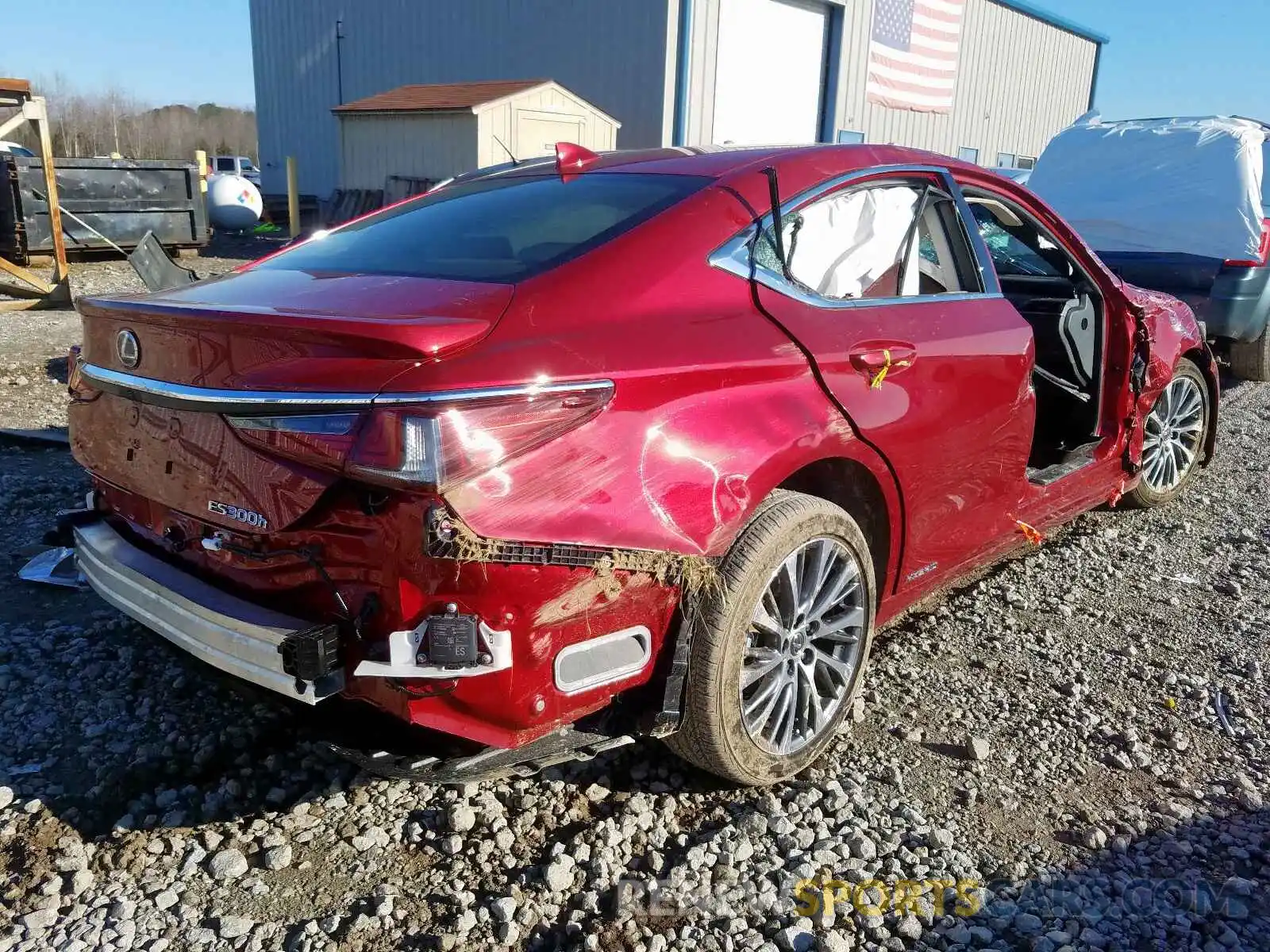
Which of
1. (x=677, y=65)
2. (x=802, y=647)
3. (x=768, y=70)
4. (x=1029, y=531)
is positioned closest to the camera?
(x=802, y=647)

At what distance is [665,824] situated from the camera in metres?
2.56

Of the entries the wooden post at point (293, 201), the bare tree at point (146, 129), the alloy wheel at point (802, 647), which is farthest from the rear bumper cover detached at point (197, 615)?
the bare tree at point (146, 129)

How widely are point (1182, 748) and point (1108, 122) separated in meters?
7.69

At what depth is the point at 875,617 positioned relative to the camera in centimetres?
304

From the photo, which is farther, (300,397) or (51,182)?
(51,182)

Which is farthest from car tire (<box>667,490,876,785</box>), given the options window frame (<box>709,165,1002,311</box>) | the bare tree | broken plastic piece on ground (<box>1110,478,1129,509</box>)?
the bare tree

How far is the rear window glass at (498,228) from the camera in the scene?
2.48 m

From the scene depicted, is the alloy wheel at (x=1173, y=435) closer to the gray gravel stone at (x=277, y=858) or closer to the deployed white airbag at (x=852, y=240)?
the deployed white airbag at (x=852, y=240)

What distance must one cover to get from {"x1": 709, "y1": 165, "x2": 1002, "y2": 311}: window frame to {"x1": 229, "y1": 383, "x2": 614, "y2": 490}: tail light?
0.74 meters

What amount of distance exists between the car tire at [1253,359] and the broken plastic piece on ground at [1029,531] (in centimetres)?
540

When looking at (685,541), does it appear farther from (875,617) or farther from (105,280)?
(105,280)

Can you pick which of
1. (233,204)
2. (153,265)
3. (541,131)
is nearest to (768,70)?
(541,131)

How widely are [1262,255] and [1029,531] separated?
16.4 ft

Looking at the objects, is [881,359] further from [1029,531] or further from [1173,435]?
[1173,435]
